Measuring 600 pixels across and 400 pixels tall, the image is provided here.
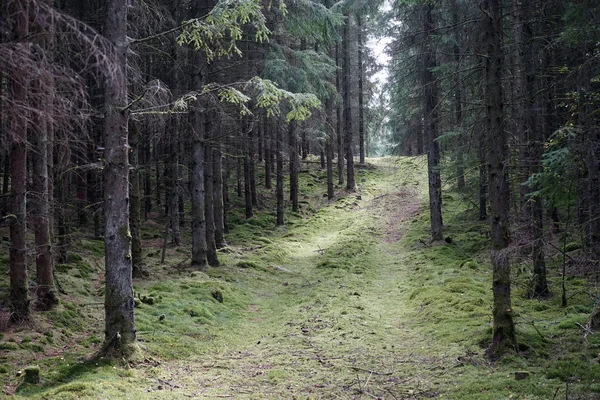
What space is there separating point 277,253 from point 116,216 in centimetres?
1115

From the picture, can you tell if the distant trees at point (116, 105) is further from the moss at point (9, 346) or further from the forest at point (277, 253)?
the moss at point (9, 346)

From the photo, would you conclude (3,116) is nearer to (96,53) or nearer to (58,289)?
(96,53)

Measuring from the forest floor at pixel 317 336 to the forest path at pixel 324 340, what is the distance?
33 millimetres

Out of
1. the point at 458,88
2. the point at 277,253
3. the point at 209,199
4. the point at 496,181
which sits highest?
the point at 458,88

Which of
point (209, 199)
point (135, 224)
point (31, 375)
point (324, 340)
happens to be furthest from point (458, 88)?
point (31, 375)

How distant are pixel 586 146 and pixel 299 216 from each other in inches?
791

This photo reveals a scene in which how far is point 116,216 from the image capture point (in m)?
7.70

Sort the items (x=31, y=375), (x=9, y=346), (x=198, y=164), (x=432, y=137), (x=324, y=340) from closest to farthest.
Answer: (x=31, y=375) → (x=9, y=346) → (x=324, y=340) → (x=198, y=164) → (x=432, y=137)

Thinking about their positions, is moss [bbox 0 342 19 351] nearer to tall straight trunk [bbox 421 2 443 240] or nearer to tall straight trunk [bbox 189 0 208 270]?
tall straight trunk [bbox 189 0 208 270]

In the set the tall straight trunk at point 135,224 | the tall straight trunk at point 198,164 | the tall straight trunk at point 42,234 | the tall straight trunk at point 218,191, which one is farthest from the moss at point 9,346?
the tall straight trunk at point 218,191

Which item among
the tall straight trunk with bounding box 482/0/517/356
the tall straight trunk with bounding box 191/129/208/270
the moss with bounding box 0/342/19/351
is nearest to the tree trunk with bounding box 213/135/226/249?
the tall straight trunk with bounding box 191/129/208/270

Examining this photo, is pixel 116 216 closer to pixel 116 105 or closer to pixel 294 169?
pixel 116 105

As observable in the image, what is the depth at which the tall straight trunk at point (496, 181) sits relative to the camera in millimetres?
7352

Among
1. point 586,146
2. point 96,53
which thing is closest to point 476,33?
point 586,146
